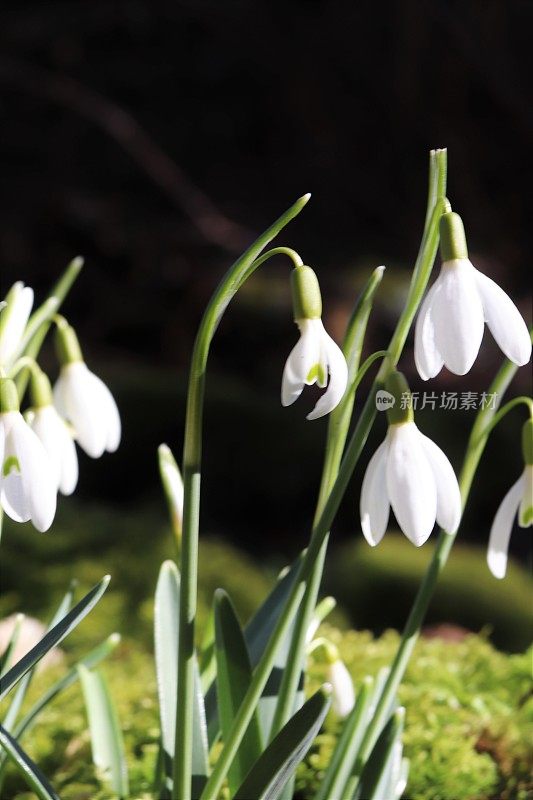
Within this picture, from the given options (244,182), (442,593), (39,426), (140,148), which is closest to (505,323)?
(39,426)

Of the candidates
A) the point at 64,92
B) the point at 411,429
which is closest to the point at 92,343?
the point at 64,92

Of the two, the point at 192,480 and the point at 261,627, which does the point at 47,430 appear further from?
the point at 261,627

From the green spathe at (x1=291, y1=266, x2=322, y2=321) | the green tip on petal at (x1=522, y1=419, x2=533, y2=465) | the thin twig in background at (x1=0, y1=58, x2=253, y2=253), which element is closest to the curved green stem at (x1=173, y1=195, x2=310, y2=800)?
the green spathe at (x1=291, y1=266, x2=322, y2=321)

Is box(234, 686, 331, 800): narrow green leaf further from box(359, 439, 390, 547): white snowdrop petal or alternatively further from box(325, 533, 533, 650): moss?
box(325, 533, 533, 650): moss

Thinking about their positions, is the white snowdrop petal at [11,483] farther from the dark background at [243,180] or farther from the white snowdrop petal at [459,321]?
the dark background at [243,180]

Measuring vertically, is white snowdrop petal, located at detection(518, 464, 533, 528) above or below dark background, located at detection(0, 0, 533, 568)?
below

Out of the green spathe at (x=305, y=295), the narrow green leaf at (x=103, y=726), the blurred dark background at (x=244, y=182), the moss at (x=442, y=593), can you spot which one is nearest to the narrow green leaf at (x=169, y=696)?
the narrow green leaf at (x=103, y=726)
